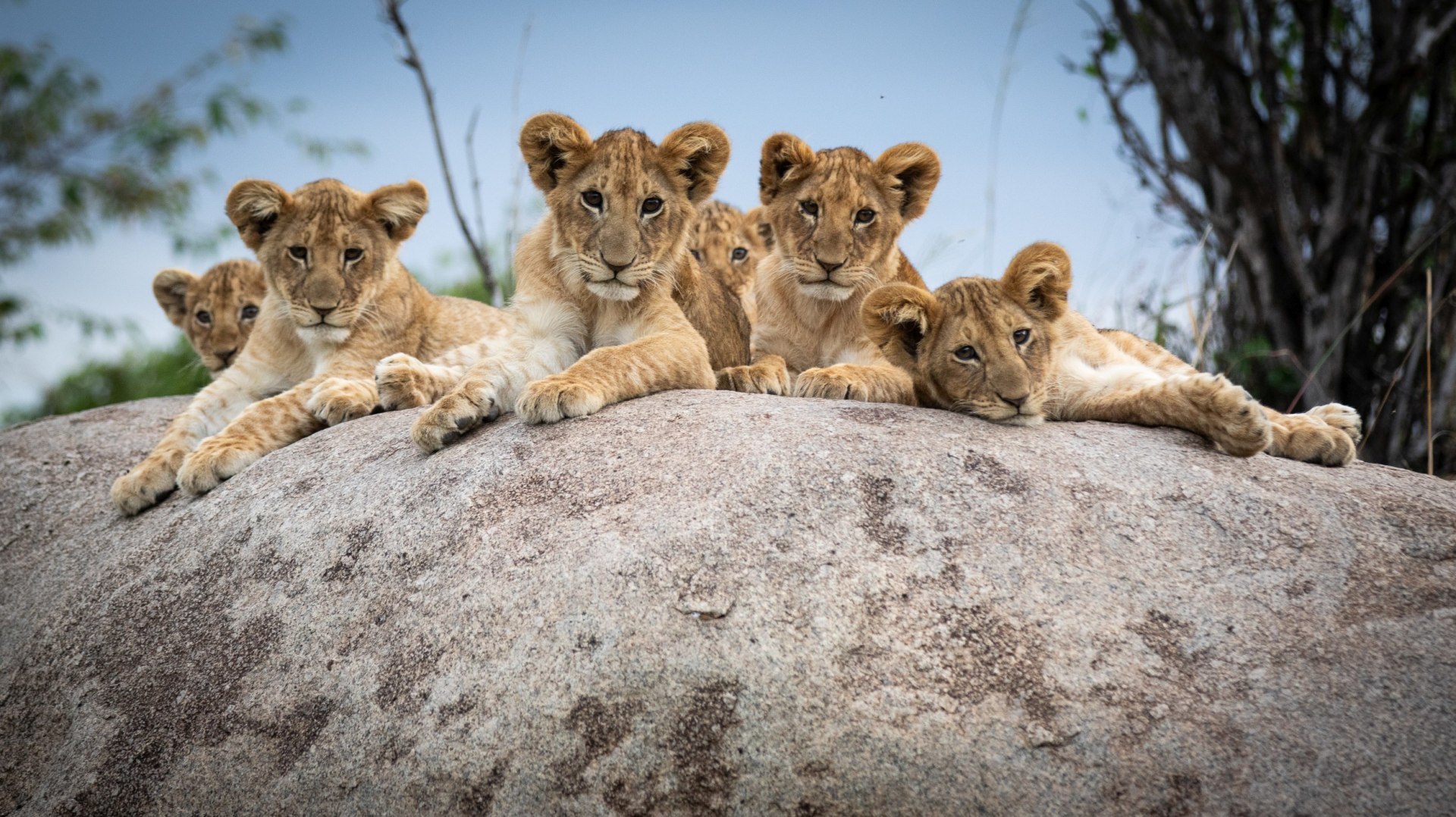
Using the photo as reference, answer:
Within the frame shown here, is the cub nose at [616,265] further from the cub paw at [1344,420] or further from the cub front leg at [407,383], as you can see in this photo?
the cub paw at [1344,420]

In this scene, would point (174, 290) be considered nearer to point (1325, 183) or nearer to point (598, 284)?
point (598, 284)

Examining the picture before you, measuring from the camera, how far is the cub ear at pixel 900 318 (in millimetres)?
3914

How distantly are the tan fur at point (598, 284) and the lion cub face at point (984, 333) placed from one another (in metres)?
0.78

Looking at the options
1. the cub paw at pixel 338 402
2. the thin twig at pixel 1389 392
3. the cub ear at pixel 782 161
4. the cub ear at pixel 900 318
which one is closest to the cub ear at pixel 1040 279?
the cub ear at pixel 900 318

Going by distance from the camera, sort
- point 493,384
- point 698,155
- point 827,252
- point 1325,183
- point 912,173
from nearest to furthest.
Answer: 1. point 493,384
2. point 698,155
3. point 827,252
4. point 912,173
5. point 1325,183

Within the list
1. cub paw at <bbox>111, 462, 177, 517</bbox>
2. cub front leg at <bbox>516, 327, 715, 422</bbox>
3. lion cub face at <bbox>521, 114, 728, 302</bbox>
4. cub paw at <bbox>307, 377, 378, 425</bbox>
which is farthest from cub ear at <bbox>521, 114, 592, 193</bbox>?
cub paw at <bbox>111, 462, 177, 517</bbox>

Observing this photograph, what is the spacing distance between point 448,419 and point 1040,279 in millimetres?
2082

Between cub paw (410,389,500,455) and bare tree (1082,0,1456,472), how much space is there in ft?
16.0

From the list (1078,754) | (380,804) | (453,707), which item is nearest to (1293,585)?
(1078,754)

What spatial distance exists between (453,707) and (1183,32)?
6.75 meters

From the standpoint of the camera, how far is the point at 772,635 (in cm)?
280

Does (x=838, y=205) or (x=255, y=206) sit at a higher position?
(x=838, y=205)

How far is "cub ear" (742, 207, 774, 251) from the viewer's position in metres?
5.72

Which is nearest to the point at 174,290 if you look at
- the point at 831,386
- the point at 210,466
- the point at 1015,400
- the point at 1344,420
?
the point at 210,466
